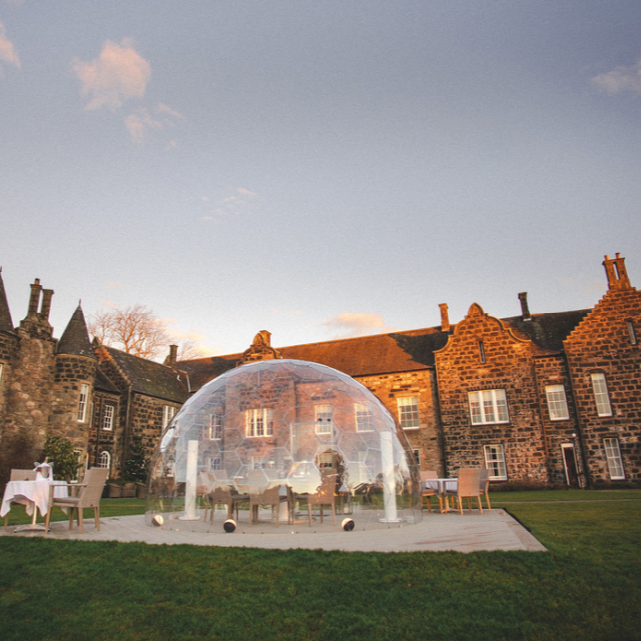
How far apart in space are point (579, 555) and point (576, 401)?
21.0 m

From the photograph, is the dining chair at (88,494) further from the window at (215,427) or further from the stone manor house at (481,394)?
the stone manor house at (481,394)

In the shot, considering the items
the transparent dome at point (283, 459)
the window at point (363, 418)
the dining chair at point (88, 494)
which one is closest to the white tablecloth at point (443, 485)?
the transparent dome at point (283, 459)

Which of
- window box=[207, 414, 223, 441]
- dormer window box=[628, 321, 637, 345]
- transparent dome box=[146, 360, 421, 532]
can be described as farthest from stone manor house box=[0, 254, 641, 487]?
window box=[207, 414, 223, 441]

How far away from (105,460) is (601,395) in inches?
1088

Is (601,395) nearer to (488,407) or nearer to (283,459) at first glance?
(488,407)

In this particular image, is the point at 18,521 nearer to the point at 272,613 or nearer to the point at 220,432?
the point at 220,432

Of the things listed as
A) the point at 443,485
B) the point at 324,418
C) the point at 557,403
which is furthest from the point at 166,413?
the point at 324,418

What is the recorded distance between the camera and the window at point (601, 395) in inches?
982

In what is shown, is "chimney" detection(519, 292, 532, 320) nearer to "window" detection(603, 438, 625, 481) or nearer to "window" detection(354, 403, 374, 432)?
"window" detection(603, 438, 625, 481)

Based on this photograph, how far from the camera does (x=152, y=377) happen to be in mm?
33875

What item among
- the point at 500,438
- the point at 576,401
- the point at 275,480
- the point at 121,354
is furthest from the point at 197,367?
the point at 275,480

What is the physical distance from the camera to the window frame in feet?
86.9

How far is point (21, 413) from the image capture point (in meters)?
23.5

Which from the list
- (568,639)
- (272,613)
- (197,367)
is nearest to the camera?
(568,639)
